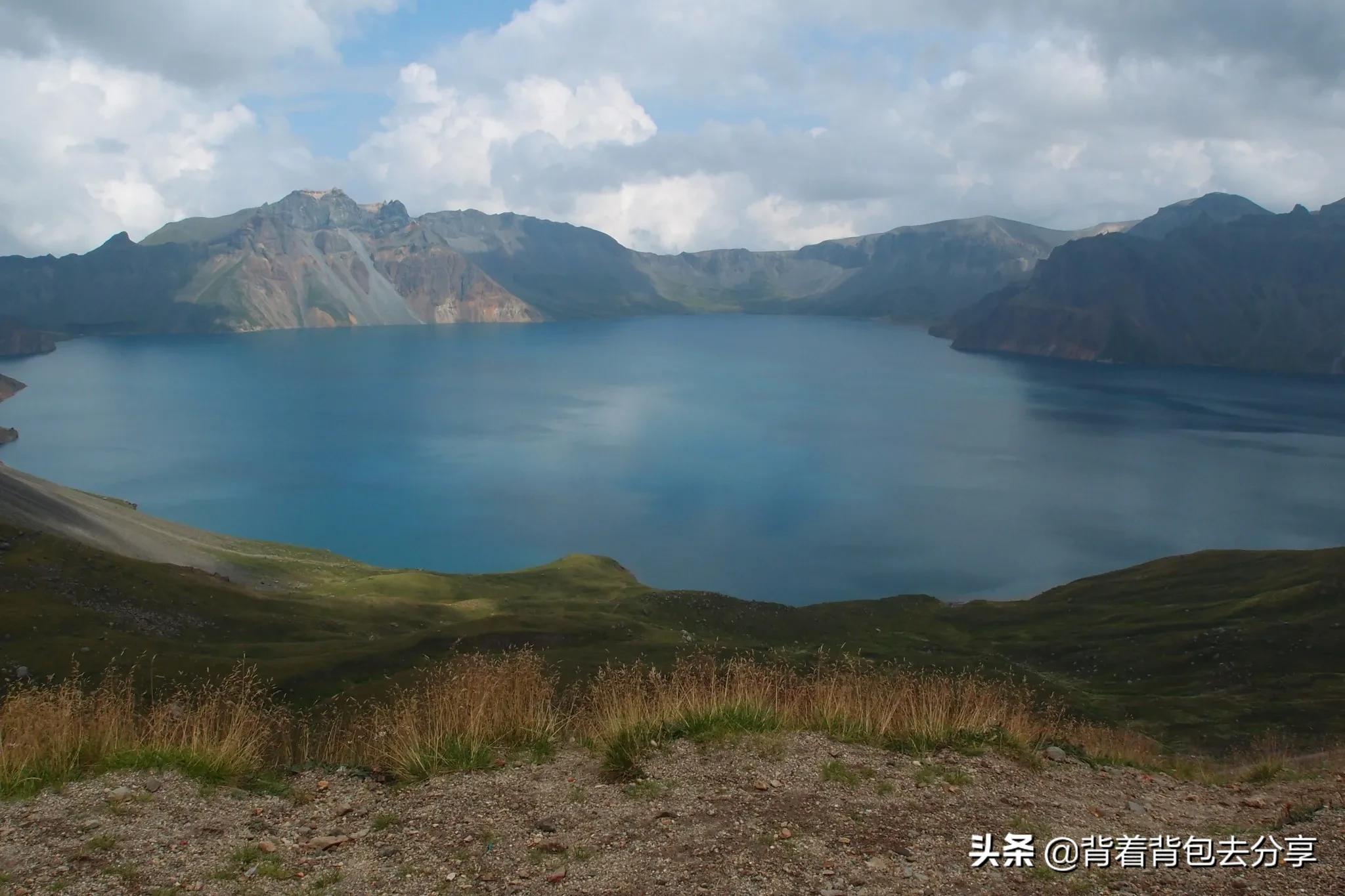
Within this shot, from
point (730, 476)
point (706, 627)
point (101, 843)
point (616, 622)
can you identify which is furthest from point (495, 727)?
point (730, 476)

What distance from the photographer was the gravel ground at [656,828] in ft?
22.2

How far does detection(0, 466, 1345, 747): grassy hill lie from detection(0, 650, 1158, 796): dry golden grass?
17.6 meters

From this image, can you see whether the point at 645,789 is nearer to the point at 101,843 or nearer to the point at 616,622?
the point at 101,843

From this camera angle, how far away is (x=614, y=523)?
80.7 m

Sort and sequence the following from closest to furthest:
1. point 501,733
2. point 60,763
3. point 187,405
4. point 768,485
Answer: point 60,763 → point 501,733 → point 768,485 → point 187,405

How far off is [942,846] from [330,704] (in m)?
20.3

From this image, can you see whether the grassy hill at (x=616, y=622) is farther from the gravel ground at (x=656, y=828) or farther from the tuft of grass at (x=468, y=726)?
the gravel ground at (x=656, y=828)

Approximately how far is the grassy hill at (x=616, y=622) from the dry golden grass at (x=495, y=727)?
1765 centimetres

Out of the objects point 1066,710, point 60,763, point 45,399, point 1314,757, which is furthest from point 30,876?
point 45,399

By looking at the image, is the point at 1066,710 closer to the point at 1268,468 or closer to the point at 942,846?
the point at 942,846

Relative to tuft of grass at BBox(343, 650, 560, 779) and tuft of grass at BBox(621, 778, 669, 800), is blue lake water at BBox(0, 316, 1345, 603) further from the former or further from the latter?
tuft of grass at BBox(621, 778, 669, 800)

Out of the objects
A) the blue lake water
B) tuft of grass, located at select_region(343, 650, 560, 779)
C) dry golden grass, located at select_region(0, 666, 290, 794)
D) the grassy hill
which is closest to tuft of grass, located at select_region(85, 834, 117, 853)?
dry golden grass, located at select_region(0, 666, 290, 794)

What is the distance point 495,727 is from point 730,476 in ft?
293

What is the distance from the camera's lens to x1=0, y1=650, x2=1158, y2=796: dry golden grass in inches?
336
